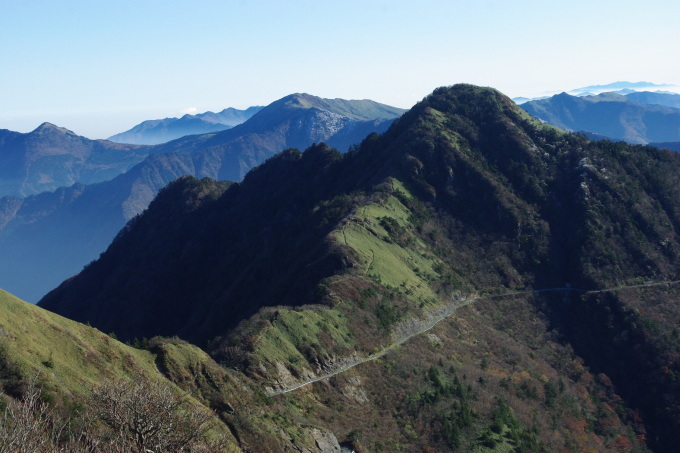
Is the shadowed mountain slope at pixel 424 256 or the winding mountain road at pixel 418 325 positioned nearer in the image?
the winding mountain road at pixel 418 325

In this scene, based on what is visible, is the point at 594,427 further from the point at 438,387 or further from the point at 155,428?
the point at 155,428

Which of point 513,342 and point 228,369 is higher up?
point 228,369

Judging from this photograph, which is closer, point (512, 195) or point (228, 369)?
point (228, 369)

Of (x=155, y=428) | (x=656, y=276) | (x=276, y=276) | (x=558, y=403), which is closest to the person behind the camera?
(x=155, y=428)

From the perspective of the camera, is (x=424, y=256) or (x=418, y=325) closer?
(x=418, y=325)

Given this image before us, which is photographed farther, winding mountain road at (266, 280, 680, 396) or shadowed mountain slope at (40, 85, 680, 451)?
shadowed mountain slope at (40, 85, 680, 451)

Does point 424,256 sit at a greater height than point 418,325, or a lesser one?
greater

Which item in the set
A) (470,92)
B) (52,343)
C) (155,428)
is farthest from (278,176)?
(155,428)

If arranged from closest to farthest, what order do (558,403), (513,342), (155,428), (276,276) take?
(155,428) < (558,403) < (513,342) < (276,276)
